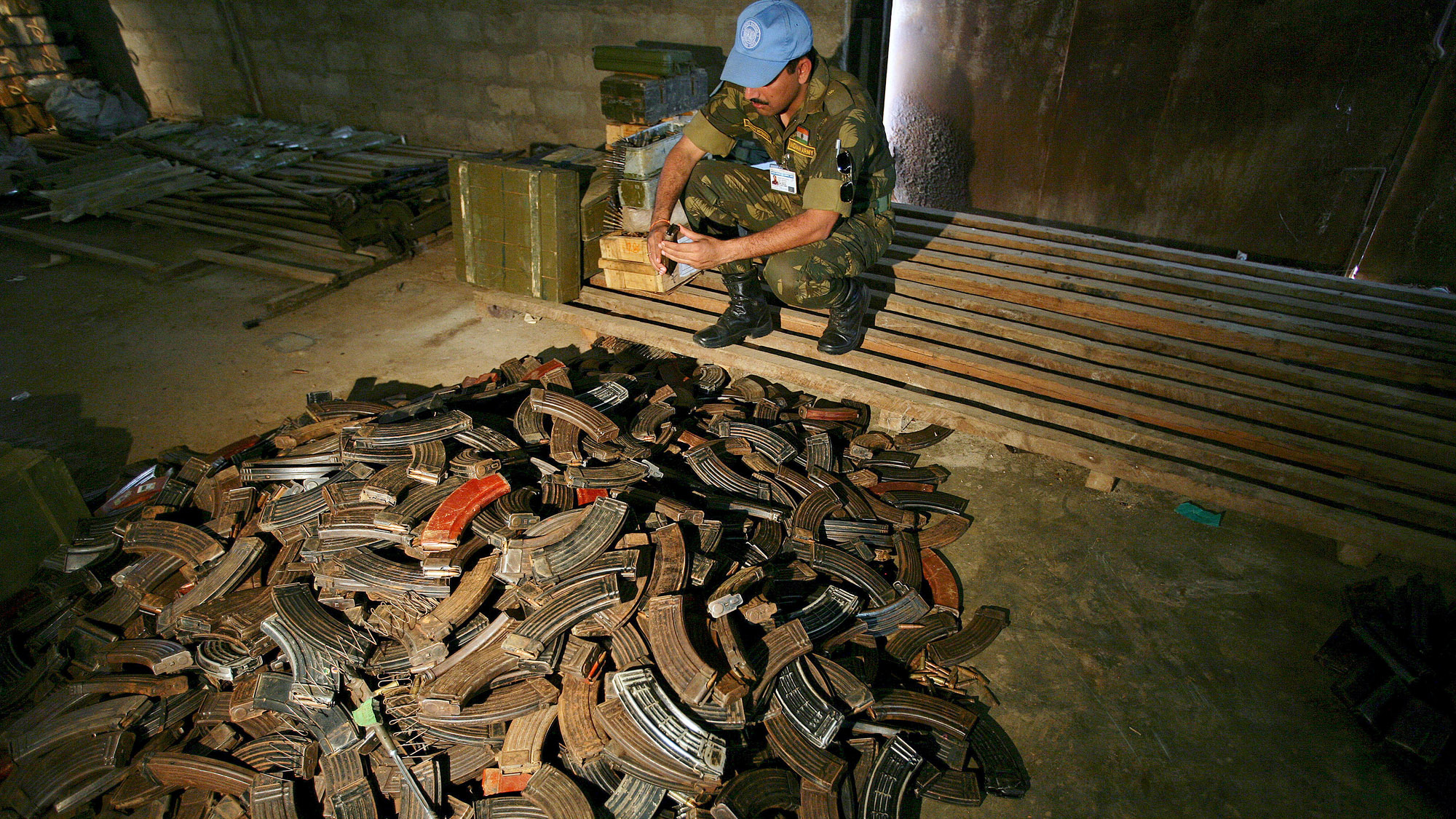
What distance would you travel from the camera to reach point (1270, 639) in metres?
2.53

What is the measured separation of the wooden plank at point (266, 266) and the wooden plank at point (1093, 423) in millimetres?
2658

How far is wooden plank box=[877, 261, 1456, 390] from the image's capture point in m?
3.32

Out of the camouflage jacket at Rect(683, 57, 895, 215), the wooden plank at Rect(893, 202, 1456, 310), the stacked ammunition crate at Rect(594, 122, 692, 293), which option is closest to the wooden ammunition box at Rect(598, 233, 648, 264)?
the stacked ammunition crate at Rect(594, 122, 692, 293)

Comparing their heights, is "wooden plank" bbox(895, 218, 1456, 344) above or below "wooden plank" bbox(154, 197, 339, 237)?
above

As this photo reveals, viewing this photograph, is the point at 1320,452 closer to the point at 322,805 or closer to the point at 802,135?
the point at 802,135

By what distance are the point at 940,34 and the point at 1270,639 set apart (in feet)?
15.1

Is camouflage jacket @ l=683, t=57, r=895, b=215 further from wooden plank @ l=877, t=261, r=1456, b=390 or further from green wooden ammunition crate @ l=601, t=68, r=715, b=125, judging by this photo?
green wooden ammunition crate @ l=601, t=68, r=715, b=125

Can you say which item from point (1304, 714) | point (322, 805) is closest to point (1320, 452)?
point (1304, 714)

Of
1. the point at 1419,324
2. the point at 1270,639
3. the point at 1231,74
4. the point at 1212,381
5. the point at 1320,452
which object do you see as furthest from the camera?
the point at 1231,74

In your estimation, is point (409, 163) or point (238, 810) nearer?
point (238, 810)

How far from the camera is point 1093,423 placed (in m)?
3.19

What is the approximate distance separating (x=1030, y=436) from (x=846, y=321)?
1069mm

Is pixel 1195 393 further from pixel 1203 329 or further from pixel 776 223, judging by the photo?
pixel 776 223

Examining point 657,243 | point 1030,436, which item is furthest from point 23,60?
point 1030,436
